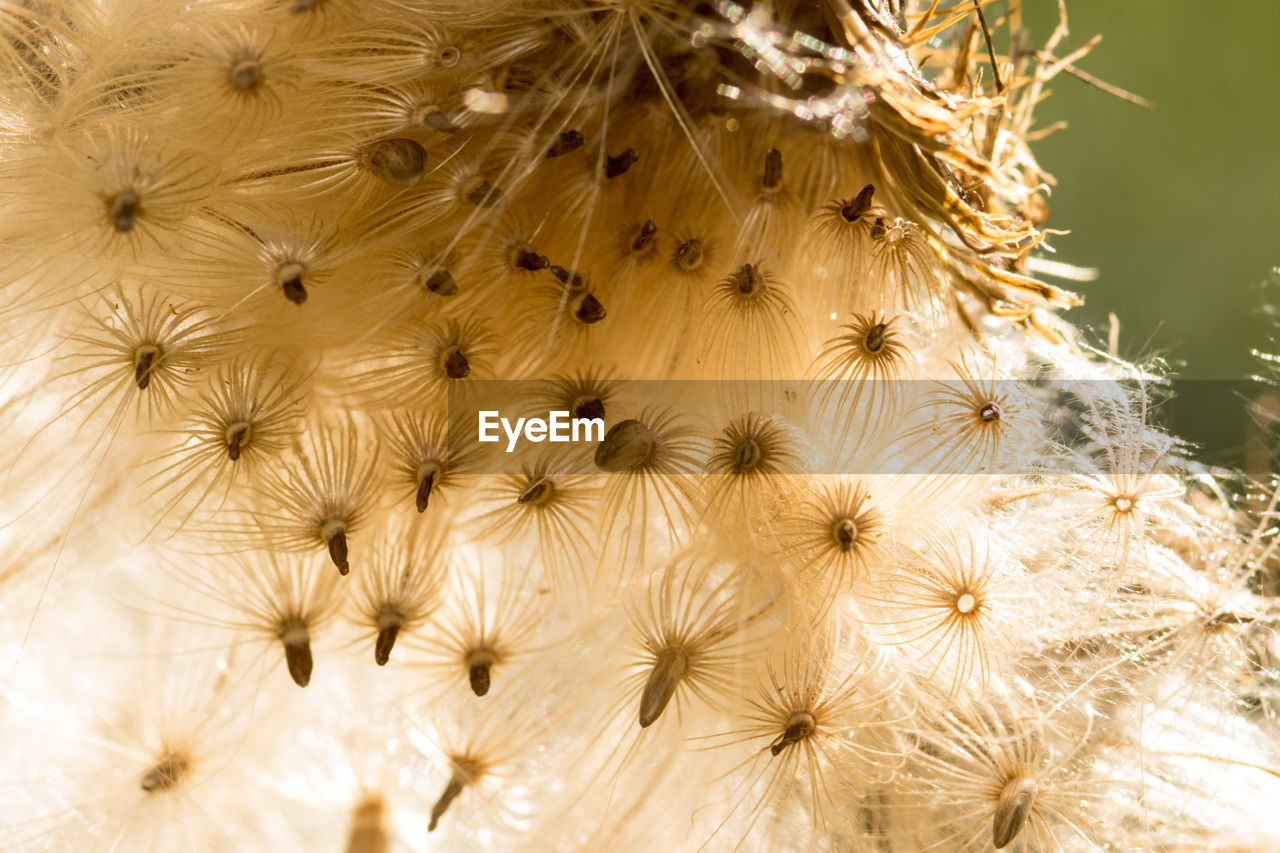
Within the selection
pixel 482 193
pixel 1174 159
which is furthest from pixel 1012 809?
pixel 1174 159

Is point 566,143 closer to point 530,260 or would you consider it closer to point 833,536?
point 530,260

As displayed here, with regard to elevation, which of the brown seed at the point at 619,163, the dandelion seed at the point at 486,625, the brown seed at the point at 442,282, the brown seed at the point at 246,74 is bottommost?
the dandelion seed at the point at 486,625

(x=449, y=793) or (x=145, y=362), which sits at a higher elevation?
(x=145, y=362)

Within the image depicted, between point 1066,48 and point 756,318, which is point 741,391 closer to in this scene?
point 756,318

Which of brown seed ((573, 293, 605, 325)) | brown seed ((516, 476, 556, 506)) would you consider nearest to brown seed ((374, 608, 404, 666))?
brown seed ((516, 476, 556, 506))

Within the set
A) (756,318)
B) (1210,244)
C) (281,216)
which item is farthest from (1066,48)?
(281,216)

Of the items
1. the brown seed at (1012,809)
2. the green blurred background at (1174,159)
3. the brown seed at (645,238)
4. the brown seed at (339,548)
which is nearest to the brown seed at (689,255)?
the brown seed at (645,238)

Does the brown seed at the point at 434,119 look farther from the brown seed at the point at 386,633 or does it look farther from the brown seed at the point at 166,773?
the brown seed at the point at 166,773
